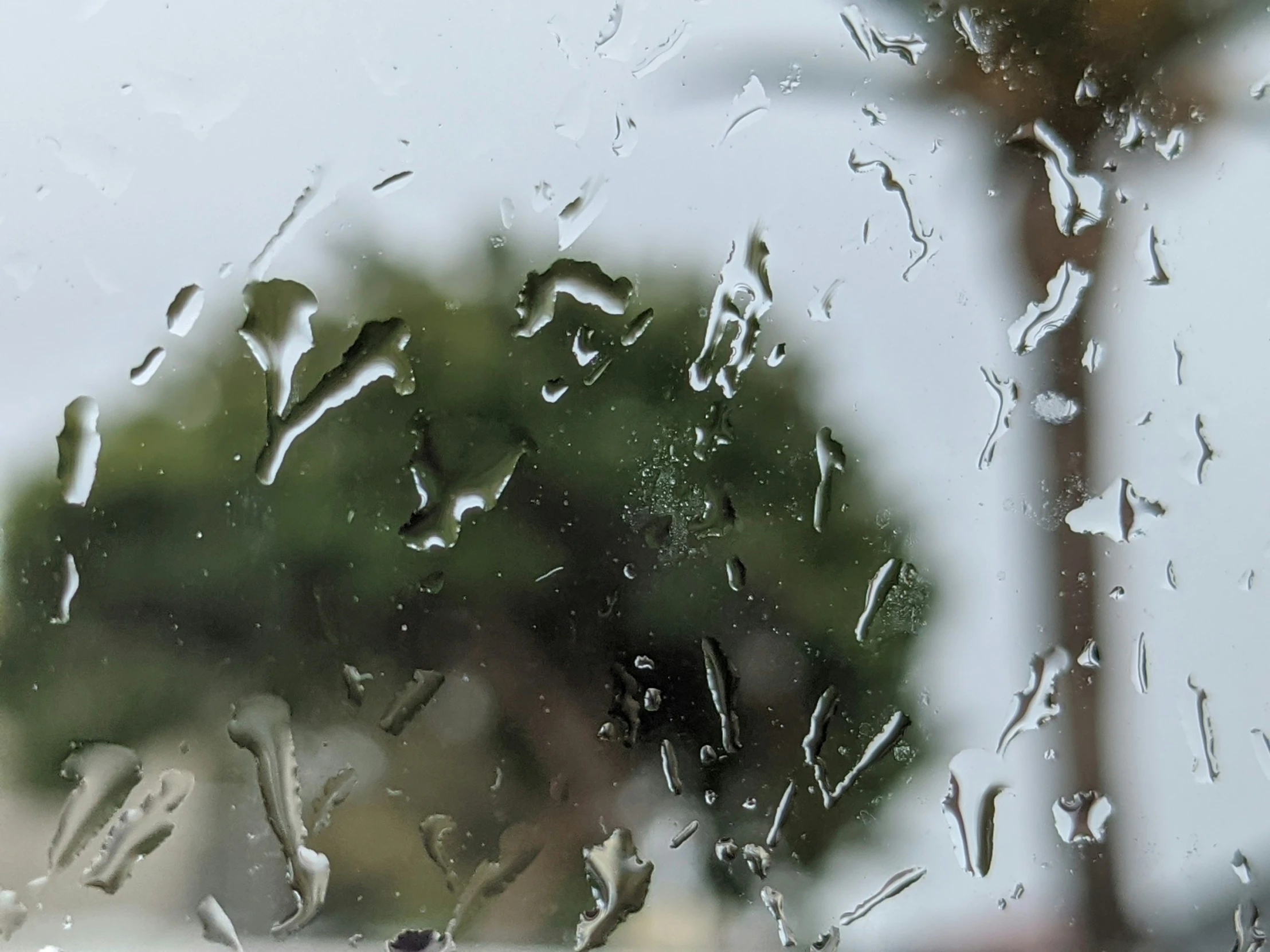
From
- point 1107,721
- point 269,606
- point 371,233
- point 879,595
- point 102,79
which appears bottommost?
point 1107,721

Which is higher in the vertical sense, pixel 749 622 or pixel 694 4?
pixel 694 4

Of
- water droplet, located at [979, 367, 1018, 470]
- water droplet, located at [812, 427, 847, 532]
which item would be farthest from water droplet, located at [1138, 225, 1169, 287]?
water droplet, located at [812, 427, 847, 532]

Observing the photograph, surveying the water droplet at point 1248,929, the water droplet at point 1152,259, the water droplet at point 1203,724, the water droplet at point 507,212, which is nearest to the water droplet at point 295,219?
the water droplet at point 507,212

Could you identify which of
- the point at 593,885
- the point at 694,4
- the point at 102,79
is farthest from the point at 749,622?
the point at 102,79

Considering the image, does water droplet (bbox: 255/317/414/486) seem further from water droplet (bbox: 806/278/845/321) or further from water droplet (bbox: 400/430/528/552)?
water droplet (bbox: 806/278/845/321)

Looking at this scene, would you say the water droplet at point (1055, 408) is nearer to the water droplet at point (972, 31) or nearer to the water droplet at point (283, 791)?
the water droplet at point (972, 31)

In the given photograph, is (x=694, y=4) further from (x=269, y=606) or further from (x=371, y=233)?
(x=269, y=606)
